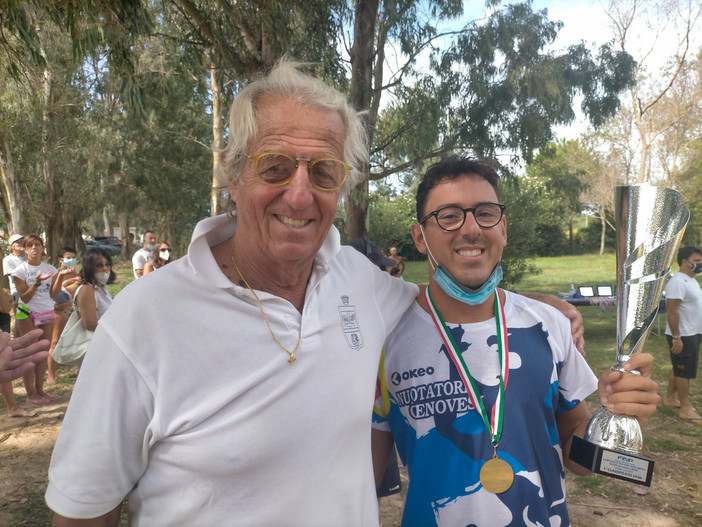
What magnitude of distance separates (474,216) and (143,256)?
8.74m

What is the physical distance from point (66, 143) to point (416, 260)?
20.3 m

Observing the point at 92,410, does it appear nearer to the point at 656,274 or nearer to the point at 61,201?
the point at 656,274

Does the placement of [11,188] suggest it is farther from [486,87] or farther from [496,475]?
[496,475]

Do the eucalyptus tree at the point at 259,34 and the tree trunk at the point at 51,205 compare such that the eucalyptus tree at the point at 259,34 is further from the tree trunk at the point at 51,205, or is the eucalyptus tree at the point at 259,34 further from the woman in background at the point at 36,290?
the tree trunk at the point at 51,205

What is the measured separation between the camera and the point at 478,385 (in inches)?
68.5

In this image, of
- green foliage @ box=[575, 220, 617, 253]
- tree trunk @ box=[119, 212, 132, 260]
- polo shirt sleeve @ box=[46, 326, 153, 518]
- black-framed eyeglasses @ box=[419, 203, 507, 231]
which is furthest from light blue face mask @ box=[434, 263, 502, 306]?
green foliage @ box=[575, 220, 617, 253]

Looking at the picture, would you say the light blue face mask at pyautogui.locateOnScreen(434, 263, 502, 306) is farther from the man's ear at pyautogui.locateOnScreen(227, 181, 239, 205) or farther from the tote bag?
the tote bag

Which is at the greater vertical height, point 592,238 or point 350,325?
point 350,325

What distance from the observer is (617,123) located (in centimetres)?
2634

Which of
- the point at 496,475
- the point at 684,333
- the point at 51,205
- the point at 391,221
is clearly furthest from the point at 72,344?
the point at 51,205

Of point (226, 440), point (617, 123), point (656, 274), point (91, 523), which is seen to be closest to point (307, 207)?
point (226, 440)

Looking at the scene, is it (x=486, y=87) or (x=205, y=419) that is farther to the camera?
(x=486, y=87)

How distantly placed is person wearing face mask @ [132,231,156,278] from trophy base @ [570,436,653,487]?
8474 mm

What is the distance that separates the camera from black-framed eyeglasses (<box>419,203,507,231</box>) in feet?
5.94
